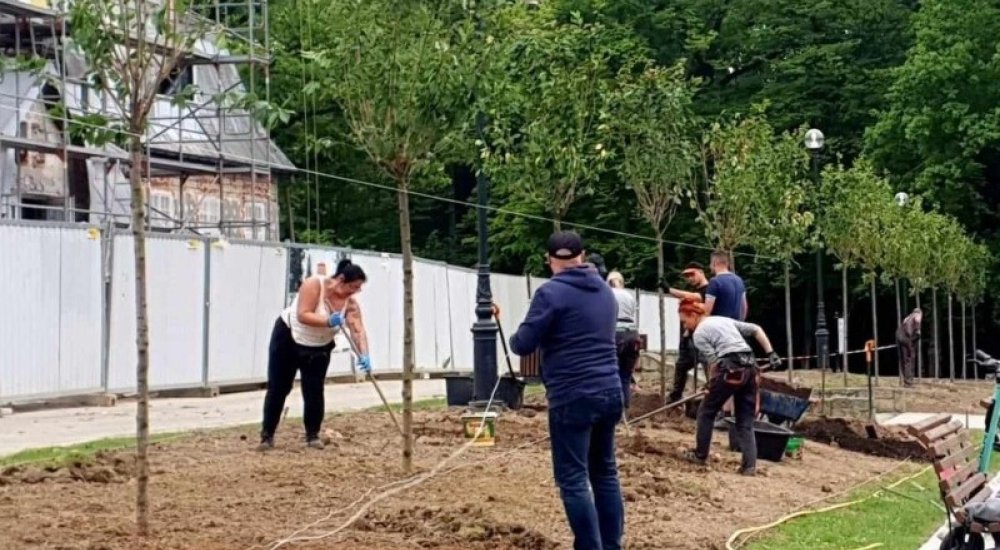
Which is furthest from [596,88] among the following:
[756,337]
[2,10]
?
[2,10]

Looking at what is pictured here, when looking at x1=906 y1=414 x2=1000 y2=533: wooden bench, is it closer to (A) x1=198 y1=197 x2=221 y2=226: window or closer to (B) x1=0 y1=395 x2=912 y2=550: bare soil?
(B) x1=0 y1=395 x2=912 y2=550: bare soil

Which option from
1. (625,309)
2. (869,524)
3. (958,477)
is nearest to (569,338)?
(958,477)

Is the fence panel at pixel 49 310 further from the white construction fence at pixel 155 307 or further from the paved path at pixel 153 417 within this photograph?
the paved path at pixel 153 417

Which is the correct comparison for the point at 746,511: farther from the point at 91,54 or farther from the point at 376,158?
the point at 91,54

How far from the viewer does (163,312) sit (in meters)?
22.0

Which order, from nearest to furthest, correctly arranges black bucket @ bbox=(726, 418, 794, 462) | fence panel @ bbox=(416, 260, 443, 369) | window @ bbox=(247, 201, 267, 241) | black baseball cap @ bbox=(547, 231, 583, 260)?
black baseball cap @ bbox=(547, 231, 583, 260)
black bucket @ bbox=(726, 418, 794, 462)
fence panel @ bbox=(416, 260, 443, 369)
window @ bbox=(247, 201, 267, 241)

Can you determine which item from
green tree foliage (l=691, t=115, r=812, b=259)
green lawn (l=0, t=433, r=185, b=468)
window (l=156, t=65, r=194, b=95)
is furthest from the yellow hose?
green tree foliage (l=691, t=115, r=812, b=259)

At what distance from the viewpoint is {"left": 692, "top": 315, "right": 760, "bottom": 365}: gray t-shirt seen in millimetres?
13133

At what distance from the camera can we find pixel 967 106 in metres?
46.3

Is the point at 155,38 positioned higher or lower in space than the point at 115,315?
higher

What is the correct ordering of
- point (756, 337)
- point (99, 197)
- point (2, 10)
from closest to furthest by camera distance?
point (756, 337), point (2, 10), point (99, 197)

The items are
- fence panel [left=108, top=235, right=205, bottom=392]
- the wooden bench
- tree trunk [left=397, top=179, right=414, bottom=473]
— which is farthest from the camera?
fence panel [left=108, top=235, right=205, bottom=392]

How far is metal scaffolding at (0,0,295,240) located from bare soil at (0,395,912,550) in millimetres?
5779

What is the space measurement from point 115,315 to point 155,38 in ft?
41.7
